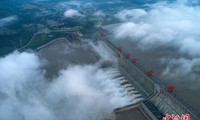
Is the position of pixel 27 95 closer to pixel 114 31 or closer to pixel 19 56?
pixel 19 56

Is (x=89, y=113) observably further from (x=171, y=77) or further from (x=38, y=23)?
(x=38, y=23)

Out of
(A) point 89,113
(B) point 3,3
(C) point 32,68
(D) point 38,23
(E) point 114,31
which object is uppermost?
(B) point 3,3

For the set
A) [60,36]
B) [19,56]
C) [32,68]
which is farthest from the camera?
[60,36]

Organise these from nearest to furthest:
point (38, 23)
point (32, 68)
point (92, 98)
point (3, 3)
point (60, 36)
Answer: point (92, 98)
point (32, 68)
point (60, 36)
point (38, 23)
point (3, 3)

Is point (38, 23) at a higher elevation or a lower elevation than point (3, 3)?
lower

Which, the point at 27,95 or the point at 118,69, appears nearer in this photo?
the point at 27,95

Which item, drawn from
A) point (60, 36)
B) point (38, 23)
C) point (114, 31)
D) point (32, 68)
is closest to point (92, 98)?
point (32, 68)
